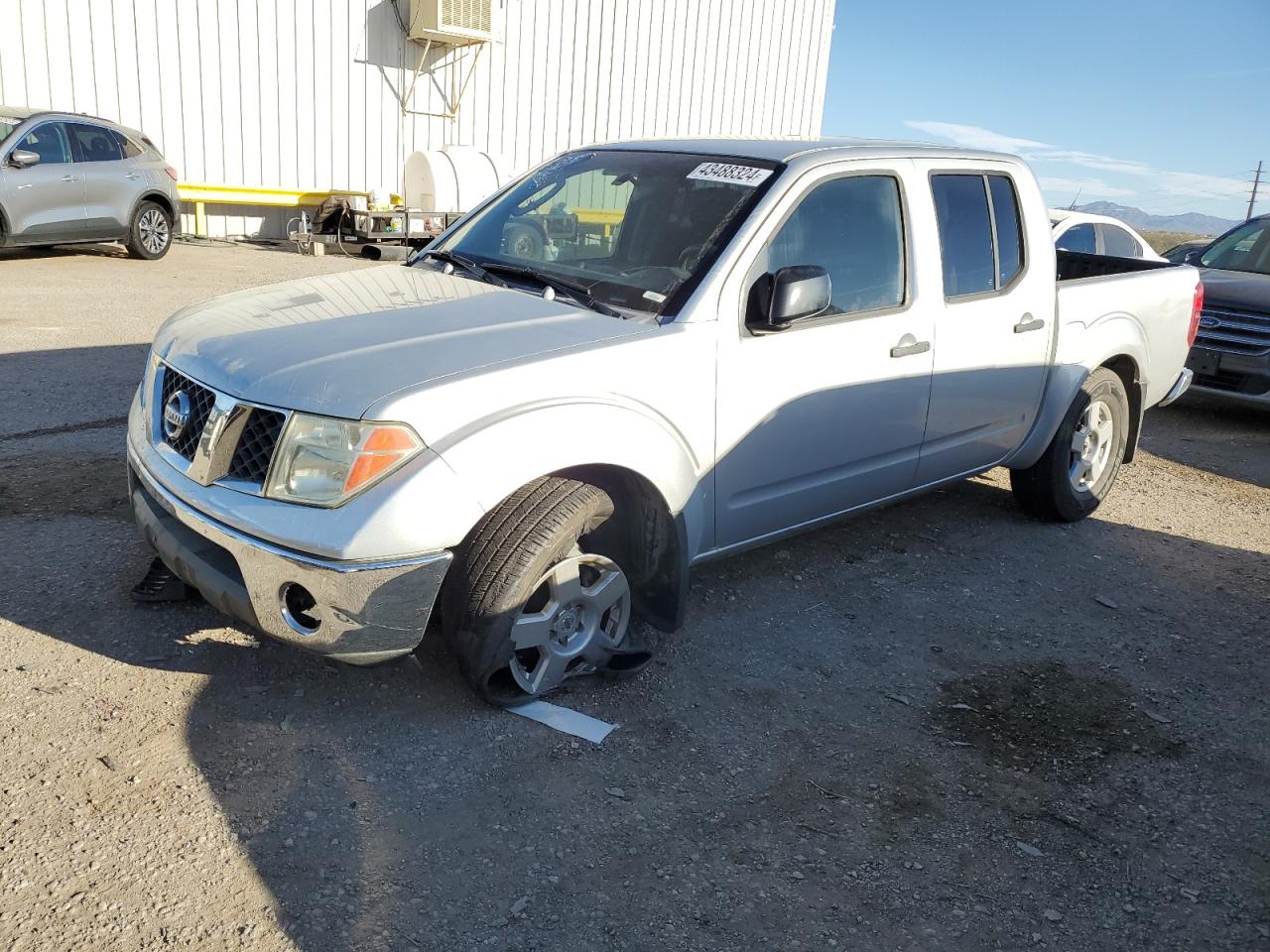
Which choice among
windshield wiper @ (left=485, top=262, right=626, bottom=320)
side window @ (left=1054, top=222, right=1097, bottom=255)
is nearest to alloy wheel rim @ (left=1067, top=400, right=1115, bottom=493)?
windshield wiper @ (left=485, top=262, right=626, bottom=320)

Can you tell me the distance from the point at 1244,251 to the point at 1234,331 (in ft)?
5.34

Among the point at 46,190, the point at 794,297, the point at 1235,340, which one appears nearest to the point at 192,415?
the point at 794,297

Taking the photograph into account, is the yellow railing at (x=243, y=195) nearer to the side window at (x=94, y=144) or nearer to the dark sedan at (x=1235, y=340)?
the side window at (x=94, y=144)

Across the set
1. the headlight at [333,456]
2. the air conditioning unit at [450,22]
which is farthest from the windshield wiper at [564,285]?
the air conditioning unit at [450,22]

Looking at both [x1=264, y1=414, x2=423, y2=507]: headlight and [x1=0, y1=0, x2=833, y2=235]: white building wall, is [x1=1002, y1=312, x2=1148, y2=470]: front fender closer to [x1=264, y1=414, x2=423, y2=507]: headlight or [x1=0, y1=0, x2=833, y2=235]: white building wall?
[x1=264, y1=414, x2=423, y2=507]: headlight

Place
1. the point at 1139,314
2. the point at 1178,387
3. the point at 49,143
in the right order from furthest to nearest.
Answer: the point at 49,143 → the point at 1178,387 → the point at 1139,314

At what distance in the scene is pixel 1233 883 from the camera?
291cm

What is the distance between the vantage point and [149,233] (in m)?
13.3

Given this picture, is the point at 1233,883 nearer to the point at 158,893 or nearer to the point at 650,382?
the point at 650,382

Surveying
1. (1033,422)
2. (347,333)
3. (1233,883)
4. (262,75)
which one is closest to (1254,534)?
(1033,422)

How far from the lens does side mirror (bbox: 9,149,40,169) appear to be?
1129cm

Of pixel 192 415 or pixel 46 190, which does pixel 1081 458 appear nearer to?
pixel 192 415

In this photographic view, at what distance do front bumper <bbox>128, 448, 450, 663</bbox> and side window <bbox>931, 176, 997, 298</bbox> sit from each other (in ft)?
8.77

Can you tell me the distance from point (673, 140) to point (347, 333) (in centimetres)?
193
